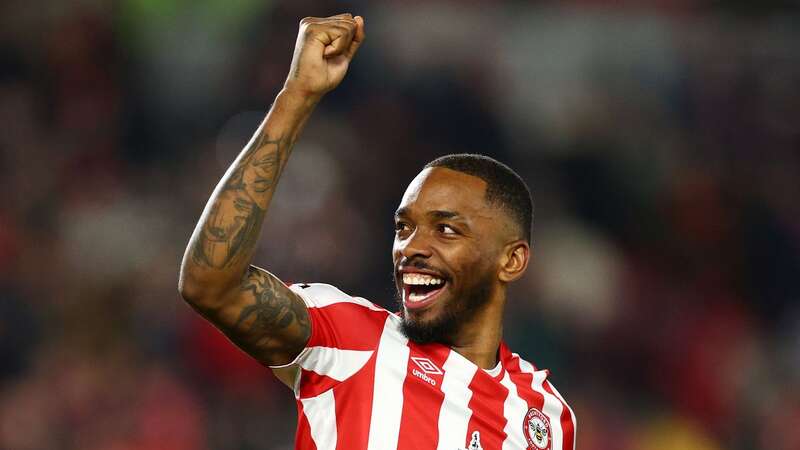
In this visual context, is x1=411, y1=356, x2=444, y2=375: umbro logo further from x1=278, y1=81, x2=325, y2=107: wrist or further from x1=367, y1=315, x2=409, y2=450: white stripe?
x1=278, y1=81, x2=325, y2=107: wrist

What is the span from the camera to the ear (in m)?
3.01

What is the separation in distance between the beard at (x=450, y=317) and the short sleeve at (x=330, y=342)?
0.35ft

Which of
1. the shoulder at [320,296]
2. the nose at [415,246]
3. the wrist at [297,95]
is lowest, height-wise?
the shoulder at [320,296]

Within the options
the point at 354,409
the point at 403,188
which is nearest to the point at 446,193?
the point at 354,409

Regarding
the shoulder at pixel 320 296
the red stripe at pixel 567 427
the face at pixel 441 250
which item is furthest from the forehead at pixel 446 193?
the red stripe at pixel 567 427

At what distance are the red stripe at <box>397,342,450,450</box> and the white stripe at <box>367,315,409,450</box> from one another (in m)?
0.01

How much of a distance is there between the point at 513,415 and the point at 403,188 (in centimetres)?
385

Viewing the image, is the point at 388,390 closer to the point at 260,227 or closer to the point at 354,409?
the point at 354,409

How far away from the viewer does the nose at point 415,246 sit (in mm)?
2822

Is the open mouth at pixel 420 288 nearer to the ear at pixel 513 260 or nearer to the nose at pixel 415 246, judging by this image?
the nose at pixel 415 246

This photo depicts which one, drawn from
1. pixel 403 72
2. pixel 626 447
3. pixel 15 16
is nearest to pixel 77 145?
pixel 15 16

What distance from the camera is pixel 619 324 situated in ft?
21.3

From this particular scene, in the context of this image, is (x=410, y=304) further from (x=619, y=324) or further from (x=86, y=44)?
(x=86, y=44)

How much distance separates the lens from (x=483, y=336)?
→ 3023mm
